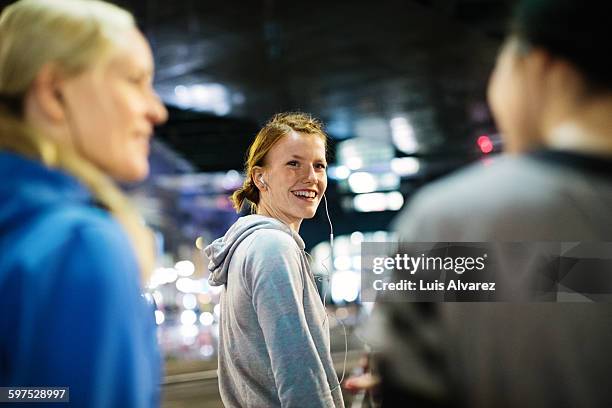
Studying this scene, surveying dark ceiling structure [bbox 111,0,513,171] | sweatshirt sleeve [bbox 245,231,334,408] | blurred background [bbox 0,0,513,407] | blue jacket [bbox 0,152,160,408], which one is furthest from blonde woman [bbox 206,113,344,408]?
dark ceiling structure [bbox 111,0,513,171]

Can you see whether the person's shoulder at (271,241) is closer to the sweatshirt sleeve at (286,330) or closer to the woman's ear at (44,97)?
the sweatshirt sleeve at (286,330)

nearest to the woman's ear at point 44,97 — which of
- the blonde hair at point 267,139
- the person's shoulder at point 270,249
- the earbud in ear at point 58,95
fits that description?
the earbud in ear at point 58,95

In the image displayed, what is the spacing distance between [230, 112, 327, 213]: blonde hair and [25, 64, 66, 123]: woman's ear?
970mm

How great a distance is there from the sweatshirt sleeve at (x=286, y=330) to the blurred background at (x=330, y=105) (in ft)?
1.31

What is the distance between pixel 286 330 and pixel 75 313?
822mm

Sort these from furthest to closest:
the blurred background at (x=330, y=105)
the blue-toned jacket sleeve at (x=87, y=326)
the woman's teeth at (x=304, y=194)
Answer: the blurred background at (x=330, y=105) → the woman's teeth at (x=304, y=194) → the blue-toned jacket sleeve at (x=87, y=326)

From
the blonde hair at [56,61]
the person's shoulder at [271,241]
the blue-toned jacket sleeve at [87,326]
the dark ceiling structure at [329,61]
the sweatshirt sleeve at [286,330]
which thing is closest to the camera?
the blue-toned jacket sleeve at [87,326]

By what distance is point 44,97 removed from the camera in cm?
96

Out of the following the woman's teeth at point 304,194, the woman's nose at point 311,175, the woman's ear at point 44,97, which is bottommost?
the woman's ear at point 44,97

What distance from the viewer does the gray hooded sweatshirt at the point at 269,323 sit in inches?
60.9

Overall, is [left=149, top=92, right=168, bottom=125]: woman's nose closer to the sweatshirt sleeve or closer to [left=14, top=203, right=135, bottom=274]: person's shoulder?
[left=14, top=203, right=135, bottom=274]: person's shoulder

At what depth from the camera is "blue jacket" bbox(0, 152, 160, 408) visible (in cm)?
79

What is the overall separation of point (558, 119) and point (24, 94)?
0.91 meters

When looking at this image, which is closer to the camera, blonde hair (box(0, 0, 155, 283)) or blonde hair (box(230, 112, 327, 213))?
blonde hair (box(0, 0, 155, 283))
